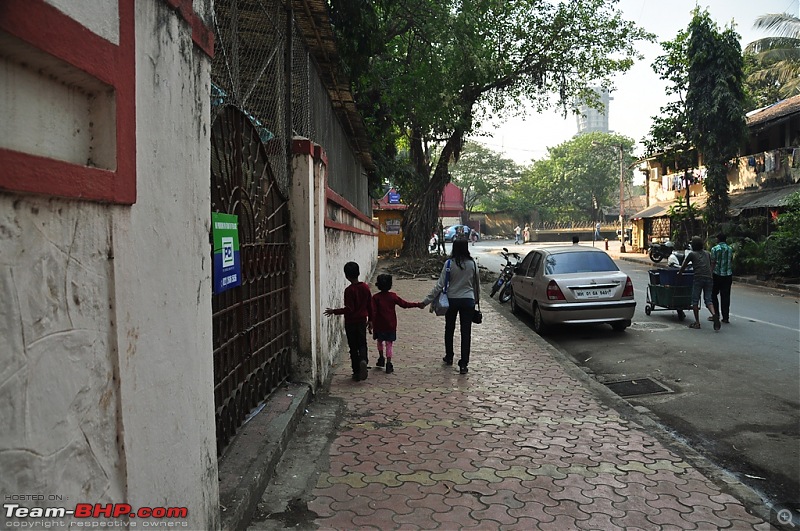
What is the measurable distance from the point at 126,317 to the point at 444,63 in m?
13.6

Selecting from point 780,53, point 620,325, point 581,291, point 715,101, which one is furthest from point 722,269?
point 780,53

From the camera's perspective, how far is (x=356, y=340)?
22.0ft

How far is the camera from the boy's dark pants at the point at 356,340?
6.64m

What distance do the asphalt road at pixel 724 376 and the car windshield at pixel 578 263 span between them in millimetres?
1104

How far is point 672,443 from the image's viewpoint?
4809mm

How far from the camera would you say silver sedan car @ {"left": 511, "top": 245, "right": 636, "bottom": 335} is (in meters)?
9.64

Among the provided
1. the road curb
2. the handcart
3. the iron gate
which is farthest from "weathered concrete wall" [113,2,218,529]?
the handcart

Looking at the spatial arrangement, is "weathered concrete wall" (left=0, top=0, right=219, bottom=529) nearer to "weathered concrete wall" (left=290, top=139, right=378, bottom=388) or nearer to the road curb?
the road curb

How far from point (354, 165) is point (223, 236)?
9981 mm

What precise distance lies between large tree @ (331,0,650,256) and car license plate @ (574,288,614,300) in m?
5.57

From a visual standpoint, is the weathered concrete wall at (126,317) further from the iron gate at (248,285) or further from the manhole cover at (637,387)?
the manhole cover at (637,387)

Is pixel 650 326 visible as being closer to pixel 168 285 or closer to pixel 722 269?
pixel 722 269

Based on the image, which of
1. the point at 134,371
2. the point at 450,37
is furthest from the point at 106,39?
the point at 450,37

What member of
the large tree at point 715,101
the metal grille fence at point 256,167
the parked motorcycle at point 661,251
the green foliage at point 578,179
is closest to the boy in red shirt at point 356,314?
the metal grille fence at point 256,167
